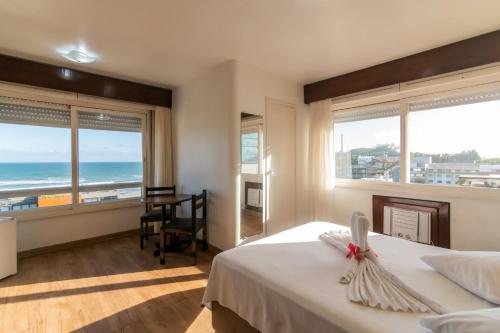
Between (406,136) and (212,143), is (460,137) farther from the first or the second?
(212,143)

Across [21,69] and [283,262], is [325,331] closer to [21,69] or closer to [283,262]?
[283,262]

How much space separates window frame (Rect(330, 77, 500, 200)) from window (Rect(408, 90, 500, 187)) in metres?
0.06

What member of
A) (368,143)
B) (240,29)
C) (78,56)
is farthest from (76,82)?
(368,143)

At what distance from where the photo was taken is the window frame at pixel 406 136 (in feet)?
7.72

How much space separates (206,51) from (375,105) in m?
2.26

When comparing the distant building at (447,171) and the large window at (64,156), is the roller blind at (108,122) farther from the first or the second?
the distant building at (447,171)

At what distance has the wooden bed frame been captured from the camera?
1353 mm

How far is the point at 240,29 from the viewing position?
2.13 meters

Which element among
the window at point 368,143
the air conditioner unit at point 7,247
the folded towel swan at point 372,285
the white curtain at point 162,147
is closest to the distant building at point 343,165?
the window at point 368,143

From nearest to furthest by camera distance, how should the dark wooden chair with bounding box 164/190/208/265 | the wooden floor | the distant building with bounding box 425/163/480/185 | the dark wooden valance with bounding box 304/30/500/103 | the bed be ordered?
the bed
the wooden floor
the dark wooden valance with bounding box 304/30/500/103
the distant building with bounding box 425/163/480/185
the dark wooden chair with bounding box 164/190/208/265

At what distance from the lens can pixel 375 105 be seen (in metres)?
3.12

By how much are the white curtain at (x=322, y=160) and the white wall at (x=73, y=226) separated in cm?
286

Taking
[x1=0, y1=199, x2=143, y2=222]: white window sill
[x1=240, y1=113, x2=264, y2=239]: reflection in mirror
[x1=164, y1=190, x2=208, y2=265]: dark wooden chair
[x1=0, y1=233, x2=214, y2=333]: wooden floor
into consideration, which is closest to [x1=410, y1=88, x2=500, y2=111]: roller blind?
[x1=240, y1=113, x2=264, y2=239]: reflection in mirror

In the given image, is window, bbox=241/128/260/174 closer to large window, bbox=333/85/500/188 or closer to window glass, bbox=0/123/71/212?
large window, bbox=333/85/500/188
